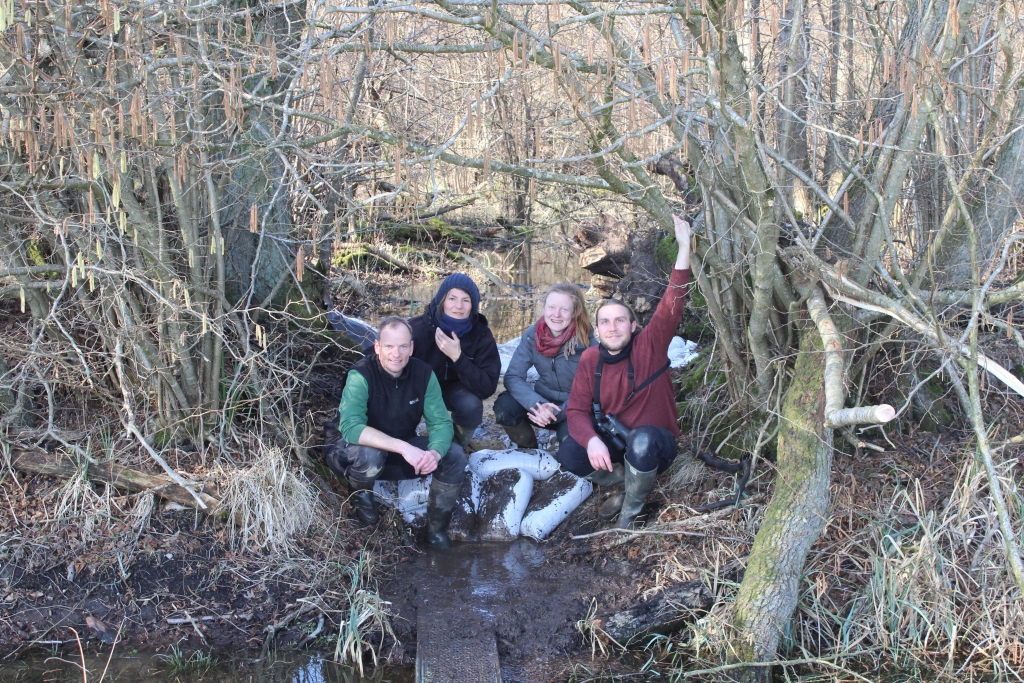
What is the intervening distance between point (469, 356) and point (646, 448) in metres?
1.38

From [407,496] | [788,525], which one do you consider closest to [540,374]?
[407,496]

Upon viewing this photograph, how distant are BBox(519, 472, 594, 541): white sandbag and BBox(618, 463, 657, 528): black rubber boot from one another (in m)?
0.38

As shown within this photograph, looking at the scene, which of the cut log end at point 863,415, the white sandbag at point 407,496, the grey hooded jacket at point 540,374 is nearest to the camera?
the cut log end at point 863,415

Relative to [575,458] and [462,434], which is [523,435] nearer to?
[462,434]

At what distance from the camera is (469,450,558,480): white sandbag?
5.59m

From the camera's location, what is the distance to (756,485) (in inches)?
194

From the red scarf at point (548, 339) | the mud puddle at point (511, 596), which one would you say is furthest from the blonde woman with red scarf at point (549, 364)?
the mud puddle at point (511, 596)

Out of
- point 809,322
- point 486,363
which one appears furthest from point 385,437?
point 809,322

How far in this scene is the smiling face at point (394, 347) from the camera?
4.90m

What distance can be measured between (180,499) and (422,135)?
3.00 metres

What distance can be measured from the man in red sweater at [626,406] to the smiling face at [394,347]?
39.1 inches

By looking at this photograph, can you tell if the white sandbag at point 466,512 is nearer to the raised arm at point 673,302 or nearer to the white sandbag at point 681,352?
the raised arm at point 673,302

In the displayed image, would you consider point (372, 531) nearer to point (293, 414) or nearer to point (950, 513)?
point (293, 414)

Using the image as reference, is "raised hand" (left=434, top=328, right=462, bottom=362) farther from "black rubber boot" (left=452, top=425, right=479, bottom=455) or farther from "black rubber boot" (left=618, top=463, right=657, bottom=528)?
"black rubber boot" (left=618, top=463, right=657, bottom=528)
